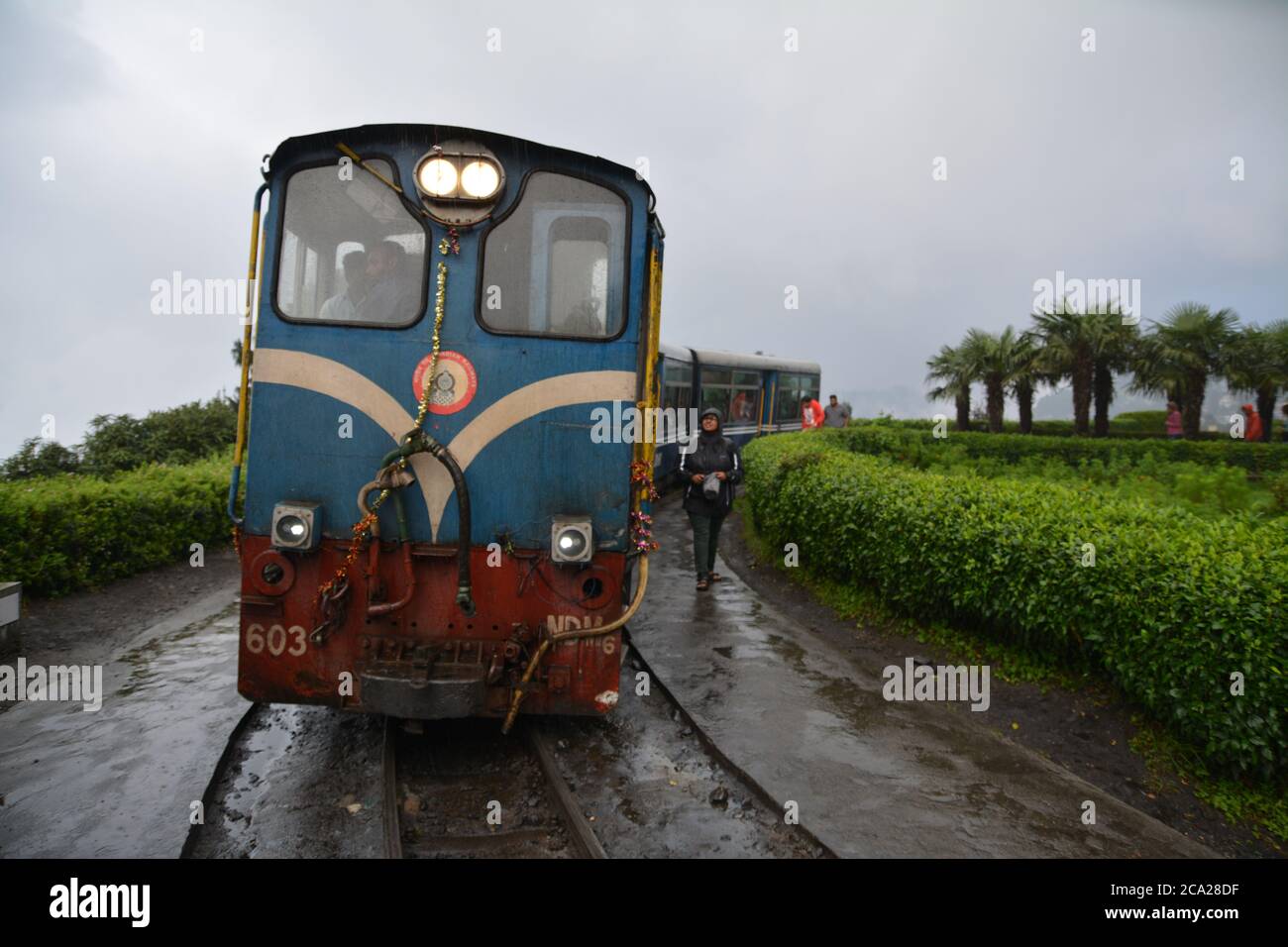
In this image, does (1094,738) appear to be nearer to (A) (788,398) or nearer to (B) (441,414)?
(B) (441,414)

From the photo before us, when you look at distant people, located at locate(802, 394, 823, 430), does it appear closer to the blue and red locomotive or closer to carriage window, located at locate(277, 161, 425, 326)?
the blue and red locomotive

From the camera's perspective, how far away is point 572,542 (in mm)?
4523

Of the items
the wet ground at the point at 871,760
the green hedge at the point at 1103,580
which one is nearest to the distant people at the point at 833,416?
the green hedge at the point at 1103,580

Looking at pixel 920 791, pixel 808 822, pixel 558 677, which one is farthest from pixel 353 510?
pixel 920 791

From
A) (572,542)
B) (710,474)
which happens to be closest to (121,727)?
(572,542)

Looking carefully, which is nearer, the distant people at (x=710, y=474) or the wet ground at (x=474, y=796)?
the wet ground at (x=474, y=796)

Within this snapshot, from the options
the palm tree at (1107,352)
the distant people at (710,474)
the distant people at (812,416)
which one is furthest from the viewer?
the palm tree at (1107,352)

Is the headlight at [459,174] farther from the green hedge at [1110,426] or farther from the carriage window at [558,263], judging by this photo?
the green hedge at [1110,426]

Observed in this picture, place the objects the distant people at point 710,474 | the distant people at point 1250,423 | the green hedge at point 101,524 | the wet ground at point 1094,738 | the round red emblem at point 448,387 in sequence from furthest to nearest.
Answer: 1. the distant people at point 1250,423
2. the distant people at point 710,474
3. the green hedge at point 101,524
4. the round red emblem at point 448,387
5. the wet ground at point 1094,738

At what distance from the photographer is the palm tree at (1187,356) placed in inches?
787

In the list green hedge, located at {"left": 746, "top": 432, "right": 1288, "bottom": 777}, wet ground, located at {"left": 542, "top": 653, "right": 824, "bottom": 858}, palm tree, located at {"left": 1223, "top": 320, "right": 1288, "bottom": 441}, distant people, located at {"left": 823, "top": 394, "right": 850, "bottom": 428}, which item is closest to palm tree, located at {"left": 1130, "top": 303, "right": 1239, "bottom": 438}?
palm tree, located at {"left": 1223, "top": 320, "right": 1288, "bottom": 441}

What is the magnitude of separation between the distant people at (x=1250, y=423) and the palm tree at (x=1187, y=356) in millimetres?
2105

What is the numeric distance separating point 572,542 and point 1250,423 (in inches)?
742
